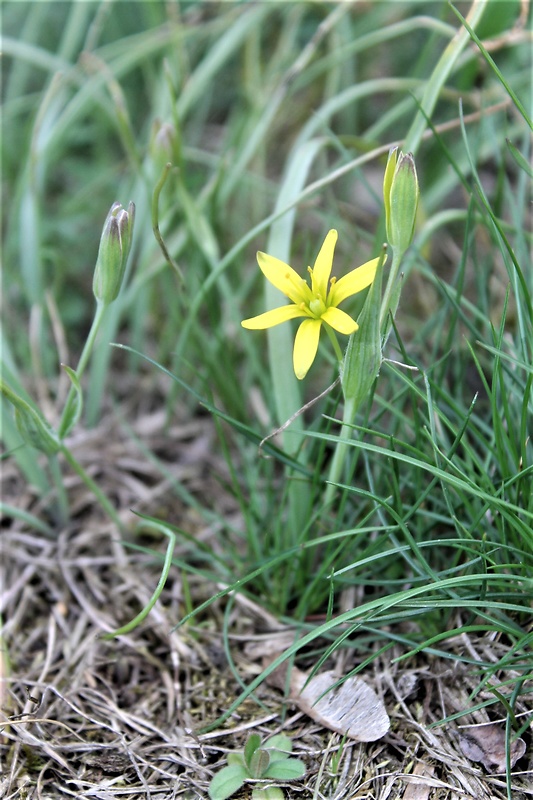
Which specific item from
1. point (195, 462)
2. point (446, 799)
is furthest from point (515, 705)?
point (195, 462)

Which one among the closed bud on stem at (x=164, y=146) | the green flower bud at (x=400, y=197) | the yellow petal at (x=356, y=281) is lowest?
the yellow petal at (x=356, y=281)

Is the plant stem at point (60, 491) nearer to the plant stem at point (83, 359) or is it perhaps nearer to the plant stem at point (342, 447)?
the plant stem at point (83, 359)

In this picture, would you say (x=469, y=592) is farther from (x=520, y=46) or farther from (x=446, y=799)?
(x=520, y=46)

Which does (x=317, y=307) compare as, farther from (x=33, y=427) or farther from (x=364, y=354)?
(x=33, y=427)

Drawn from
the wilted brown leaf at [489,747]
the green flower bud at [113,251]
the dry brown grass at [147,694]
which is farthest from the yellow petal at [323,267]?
the wilted brown leaf at [489,747]

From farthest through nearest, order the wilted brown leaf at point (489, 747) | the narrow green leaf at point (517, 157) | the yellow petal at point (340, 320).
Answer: the narrow green leaf at point (517, 157) → the wilted brown leaf at point (489, 747) → the yellow petal at point (340, 320)

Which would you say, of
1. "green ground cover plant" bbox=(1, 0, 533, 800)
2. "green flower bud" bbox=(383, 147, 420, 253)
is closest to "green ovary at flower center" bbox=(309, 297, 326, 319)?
"green ground cover plant" bbox=(1, 0, 533, 800)

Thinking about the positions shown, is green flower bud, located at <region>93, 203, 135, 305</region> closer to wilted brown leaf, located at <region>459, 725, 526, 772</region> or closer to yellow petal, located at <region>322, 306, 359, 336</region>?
yellow petal, located at <region>322, 306, 359, 336</region>

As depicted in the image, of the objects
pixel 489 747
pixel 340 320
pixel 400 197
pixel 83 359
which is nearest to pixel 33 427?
pixel 83 359
